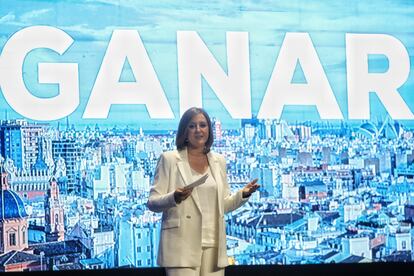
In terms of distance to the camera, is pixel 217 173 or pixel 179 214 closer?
pixel 179 214

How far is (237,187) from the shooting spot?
505 cm

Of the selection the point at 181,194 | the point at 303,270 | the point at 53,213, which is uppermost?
the point at 181,194

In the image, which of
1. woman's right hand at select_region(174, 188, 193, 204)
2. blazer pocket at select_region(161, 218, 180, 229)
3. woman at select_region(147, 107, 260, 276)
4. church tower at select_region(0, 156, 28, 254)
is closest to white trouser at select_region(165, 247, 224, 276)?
woman at select_region(147, 107, 260, 276)

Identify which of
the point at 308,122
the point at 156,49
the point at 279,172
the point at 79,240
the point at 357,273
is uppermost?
the point at 156,49

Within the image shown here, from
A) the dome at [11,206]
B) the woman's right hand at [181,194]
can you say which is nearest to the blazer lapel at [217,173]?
the woman's right hand at [181,194]

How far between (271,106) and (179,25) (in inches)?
32.2

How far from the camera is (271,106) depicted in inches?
201

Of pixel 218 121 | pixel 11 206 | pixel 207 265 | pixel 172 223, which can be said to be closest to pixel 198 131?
pixel 172 223

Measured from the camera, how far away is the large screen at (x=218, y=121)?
4816 mm

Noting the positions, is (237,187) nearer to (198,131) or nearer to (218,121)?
(218,121)

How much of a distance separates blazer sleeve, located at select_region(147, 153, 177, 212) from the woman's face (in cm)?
17

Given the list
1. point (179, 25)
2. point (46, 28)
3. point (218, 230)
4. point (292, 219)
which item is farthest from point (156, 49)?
point (218, 230)

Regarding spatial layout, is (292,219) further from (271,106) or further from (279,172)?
(271,106)

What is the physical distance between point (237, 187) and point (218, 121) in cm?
46
